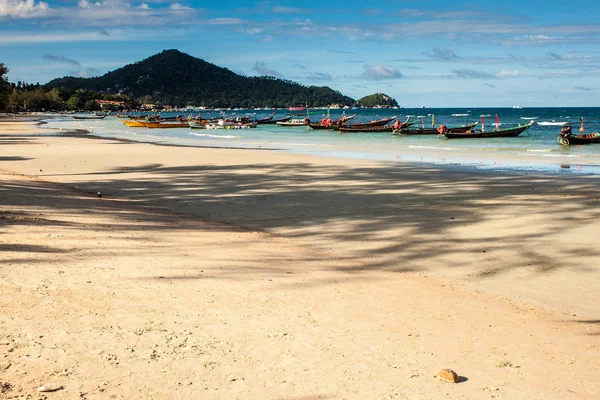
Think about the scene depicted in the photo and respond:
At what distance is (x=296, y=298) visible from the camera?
5.89 meters

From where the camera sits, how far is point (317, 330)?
499cm

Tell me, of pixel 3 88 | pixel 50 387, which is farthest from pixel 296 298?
pixel 3 88

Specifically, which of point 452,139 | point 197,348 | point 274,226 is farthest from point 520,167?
point 452,139

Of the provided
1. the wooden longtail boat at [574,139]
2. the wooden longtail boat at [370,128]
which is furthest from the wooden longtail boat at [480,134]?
the wooden longtail boat at [370,128]

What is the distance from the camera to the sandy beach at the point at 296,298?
4039 millimetres

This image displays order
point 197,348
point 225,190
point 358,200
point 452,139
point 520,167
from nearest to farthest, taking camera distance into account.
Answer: point 197,348
point 358,200
point 225,190
point 520,167
point 452,139

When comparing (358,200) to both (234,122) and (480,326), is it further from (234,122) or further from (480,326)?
(234,122)

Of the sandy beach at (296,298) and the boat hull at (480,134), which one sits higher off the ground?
the boat hull at (480,134)

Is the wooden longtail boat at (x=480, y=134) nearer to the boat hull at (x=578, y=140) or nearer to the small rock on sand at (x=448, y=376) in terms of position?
the boat hull at (x=578, y=140)

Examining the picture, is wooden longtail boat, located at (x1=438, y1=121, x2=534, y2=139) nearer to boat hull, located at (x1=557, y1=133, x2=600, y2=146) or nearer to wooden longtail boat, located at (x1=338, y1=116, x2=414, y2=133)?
boat hull, located at (x1=557, y1=133, x2=600, y2=146)

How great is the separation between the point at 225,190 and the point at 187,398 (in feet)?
37.9

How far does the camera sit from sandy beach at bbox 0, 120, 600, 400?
4.04 metres

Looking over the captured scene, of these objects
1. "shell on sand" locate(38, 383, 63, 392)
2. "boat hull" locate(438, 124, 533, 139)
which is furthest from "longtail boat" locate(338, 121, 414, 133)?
"shell on sand" locate(38, 383, 63, 392)

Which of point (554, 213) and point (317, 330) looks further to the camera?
point (554, 213)
